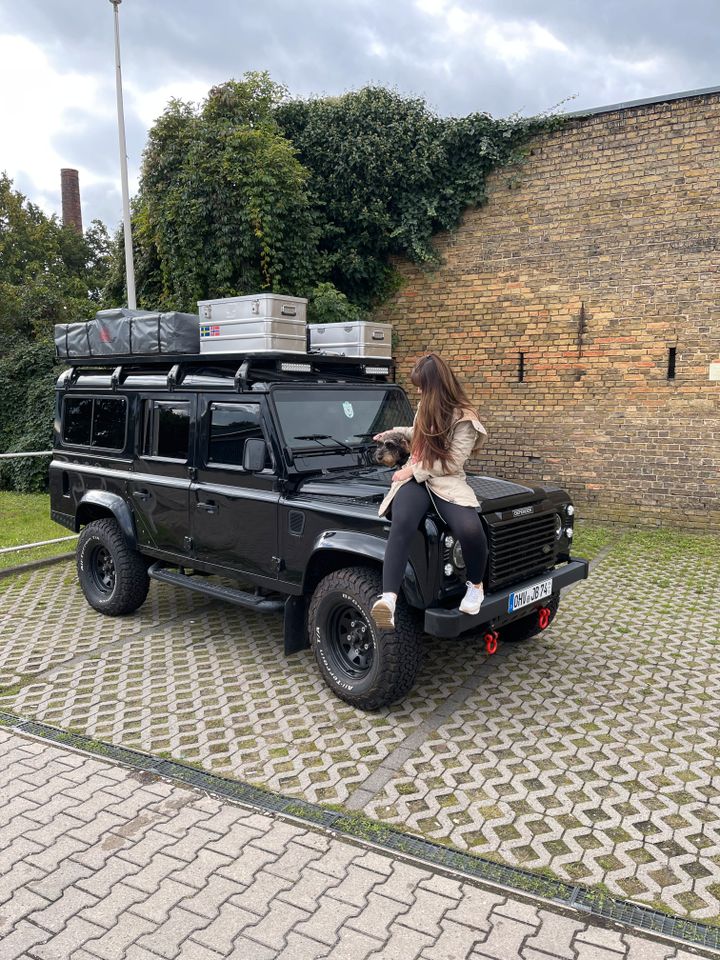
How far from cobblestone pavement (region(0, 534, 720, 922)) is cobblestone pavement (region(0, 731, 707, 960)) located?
0.33 metres

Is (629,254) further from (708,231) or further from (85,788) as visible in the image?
(85,788)

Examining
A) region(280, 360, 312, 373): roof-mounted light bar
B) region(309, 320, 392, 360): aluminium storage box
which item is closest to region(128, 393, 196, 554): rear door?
region(280, 360, 312, 373): roof-mounted light bar

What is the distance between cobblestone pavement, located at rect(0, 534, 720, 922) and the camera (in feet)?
10.7

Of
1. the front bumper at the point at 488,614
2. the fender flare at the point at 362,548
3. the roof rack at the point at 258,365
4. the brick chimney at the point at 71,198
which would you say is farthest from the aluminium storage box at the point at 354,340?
the brick chimney at the point at 71,198

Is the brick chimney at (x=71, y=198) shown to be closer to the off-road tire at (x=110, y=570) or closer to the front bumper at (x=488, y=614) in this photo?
the off-road tire at (x=110, y=570)

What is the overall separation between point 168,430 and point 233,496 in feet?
3.37

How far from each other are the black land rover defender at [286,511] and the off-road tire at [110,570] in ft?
0.05

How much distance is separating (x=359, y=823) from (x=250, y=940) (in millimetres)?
819

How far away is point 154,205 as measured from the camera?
468 inches

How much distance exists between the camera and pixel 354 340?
6.05 meters

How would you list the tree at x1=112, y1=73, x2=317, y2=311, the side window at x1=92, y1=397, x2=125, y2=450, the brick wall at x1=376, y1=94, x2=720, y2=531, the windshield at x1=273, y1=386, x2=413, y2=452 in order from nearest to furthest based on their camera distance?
the windshield at x1=273, y1=386, x2=413, y2=452 < the side window at x1=92, y1=397, x2=125, y2=450 < the brick wall at x1=376, y1=94, x2=720, y2=531 < the tree at x1=112, y1=73, x2=317, y2=311

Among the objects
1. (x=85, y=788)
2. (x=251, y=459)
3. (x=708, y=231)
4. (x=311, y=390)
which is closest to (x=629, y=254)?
(x=708, y=231)

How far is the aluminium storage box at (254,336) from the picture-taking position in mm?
5008

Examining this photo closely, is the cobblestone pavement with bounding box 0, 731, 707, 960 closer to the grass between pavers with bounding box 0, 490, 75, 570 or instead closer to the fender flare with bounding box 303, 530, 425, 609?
the fender flare with bounding box 303, 530, 425, 609
